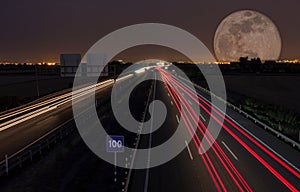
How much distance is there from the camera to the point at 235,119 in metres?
36.5

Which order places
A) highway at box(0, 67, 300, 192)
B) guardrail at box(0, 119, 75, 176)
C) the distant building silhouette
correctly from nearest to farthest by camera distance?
highway at box(0, 67, 300, 192) < guardrail at box(0, 119, 75, 176) < the distant building silhouette

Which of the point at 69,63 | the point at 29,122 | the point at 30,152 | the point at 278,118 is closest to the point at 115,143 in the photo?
the point at 30,152

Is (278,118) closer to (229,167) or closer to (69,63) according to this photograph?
(229,167)

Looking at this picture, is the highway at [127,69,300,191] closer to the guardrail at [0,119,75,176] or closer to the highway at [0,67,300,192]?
the highway at [0,67,300,192]

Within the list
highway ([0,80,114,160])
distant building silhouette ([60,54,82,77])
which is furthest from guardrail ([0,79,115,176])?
distant building silhouette ([60,54,82,77])

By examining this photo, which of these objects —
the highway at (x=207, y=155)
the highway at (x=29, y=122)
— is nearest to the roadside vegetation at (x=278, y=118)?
the highway at (x=207, y=155)

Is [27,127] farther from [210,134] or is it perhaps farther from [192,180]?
[192,180]

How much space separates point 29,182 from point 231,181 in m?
10.6

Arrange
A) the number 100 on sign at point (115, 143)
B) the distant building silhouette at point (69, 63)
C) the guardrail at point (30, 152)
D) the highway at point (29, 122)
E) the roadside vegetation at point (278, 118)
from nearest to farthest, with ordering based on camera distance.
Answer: the number 100 on sign at point (115, 143), the guardrail at point (30, 152), the highway at point (29, 122), the roadside vegetation at point (278, 118), the distant building silhouette at point (69, 63)

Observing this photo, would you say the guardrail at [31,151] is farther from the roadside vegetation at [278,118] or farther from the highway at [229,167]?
the roadside vegetation at [278,118]

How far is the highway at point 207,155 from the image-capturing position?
1710cm

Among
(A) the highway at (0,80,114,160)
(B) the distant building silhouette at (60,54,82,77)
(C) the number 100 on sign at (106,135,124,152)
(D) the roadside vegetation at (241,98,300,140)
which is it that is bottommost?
(A) the highway at (0,80,114,160)

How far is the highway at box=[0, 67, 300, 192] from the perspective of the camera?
17.1m

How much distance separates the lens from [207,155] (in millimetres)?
22266
